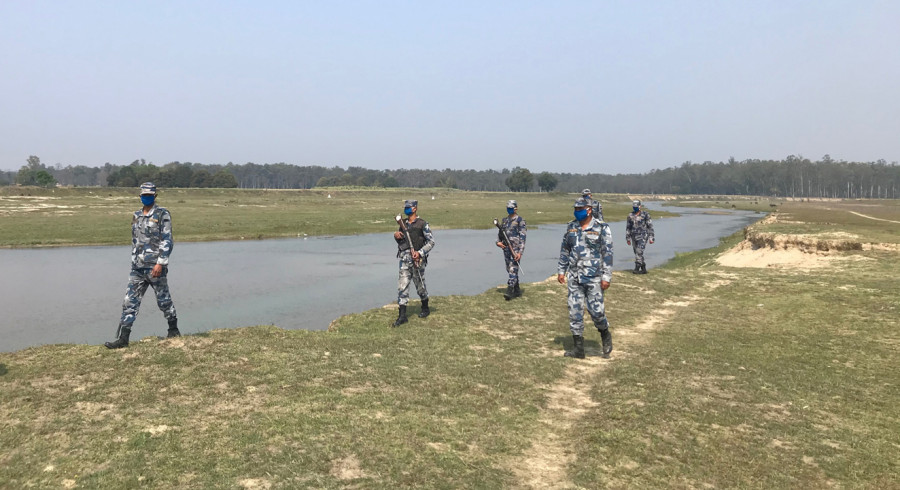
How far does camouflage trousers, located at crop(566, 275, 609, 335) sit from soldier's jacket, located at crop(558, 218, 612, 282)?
14 cm

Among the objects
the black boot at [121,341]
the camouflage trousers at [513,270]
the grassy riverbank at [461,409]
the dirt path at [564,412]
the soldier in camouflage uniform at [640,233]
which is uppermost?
the soldier in camouflage uniform at [640,233]

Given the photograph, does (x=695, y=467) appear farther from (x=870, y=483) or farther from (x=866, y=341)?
(x=866, y=341)

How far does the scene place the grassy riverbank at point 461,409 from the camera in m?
5.98

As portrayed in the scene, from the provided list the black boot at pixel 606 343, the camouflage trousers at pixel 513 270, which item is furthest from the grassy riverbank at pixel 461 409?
the camouflage trousers at pixel 513 270

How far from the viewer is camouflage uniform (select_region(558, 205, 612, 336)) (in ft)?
34.4

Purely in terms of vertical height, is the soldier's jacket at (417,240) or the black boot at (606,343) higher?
the soldier's jacket at (417,240)

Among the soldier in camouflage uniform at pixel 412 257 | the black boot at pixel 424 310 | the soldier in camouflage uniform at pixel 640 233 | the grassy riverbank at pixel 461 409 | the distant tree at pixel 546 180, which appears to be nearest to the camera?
the grassy riverbank at pixel 461 409

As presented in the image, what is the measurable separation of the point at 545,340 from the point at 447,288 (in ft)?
37.2

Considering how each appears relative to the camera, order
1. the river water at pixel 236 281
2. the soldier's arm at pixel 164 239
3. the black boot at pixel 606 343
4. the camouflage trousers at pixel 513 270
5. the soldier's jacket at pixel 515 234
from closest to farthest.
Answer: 1. the soldier's arm at pixel 164 239
2. the black boot at pixel 606 343
3. the camouflage trousers at pixel 513 270
4. the soldier's jacket at pixel 515 234
5. the river water at pixel 236 281

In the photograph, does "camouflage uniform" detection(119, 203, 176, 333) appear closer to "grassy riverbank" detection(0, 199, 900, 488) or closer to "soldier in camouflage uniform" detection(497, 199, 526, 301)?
"grassy riverbank" detection(0, 199, 900, 488)

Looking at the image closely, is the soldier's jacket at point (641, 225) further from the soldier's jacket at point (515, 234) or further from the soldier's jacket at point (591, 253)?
the soldier's jacket at point (591, 253)

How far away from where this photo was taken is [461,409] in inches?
311

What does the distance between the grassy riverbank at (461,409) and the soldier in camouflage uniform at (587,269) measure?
69 centimetres

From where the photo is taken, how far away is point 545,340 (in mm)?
12242
